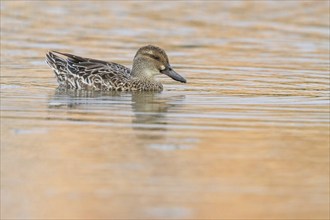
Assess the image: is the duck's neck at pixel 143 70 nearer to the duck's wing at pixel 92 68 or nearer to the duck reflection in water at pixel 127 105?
the duck's wing at pixel 92 68

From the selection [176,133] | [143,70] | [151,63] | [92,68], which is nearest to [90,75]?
[92,68]

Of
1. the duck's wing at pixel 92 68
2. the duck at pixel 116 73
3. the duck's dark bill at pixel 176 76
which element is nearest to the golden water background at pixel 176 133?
the duck's dark bill at pixel 176 76

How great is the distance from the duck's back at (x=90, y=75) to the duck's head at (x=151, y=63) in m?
0.18

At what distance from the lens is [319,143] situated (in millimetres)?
10930

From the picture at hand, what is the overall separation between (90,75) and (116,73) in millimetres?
344

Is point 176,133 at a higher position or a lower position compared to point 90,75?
higher

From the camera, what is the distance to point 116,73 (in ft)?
51.1

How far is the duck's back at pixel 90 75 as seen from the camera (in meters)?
15.5

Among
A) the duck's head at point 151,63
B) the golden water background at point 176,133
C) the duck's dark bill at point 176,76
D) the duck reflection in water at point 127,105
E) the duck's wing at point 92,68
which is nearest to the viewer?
the golden water background at point 176,133

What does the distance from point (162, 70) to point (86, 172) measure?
6.37 m

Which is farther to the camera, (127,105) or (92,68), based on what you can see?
(92,68)

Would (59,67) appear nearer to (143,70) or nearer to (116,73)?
(116,73)

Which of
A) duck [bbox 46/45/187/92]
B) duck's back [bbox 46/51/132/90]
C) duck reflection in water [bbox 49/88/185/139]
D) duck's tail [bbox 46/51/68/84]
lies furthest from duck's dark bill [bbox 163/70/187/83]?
duck's tail [bbox 46/51/68/84]

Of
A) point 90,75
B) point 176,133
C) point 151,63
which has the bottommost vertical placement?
point 90,75
